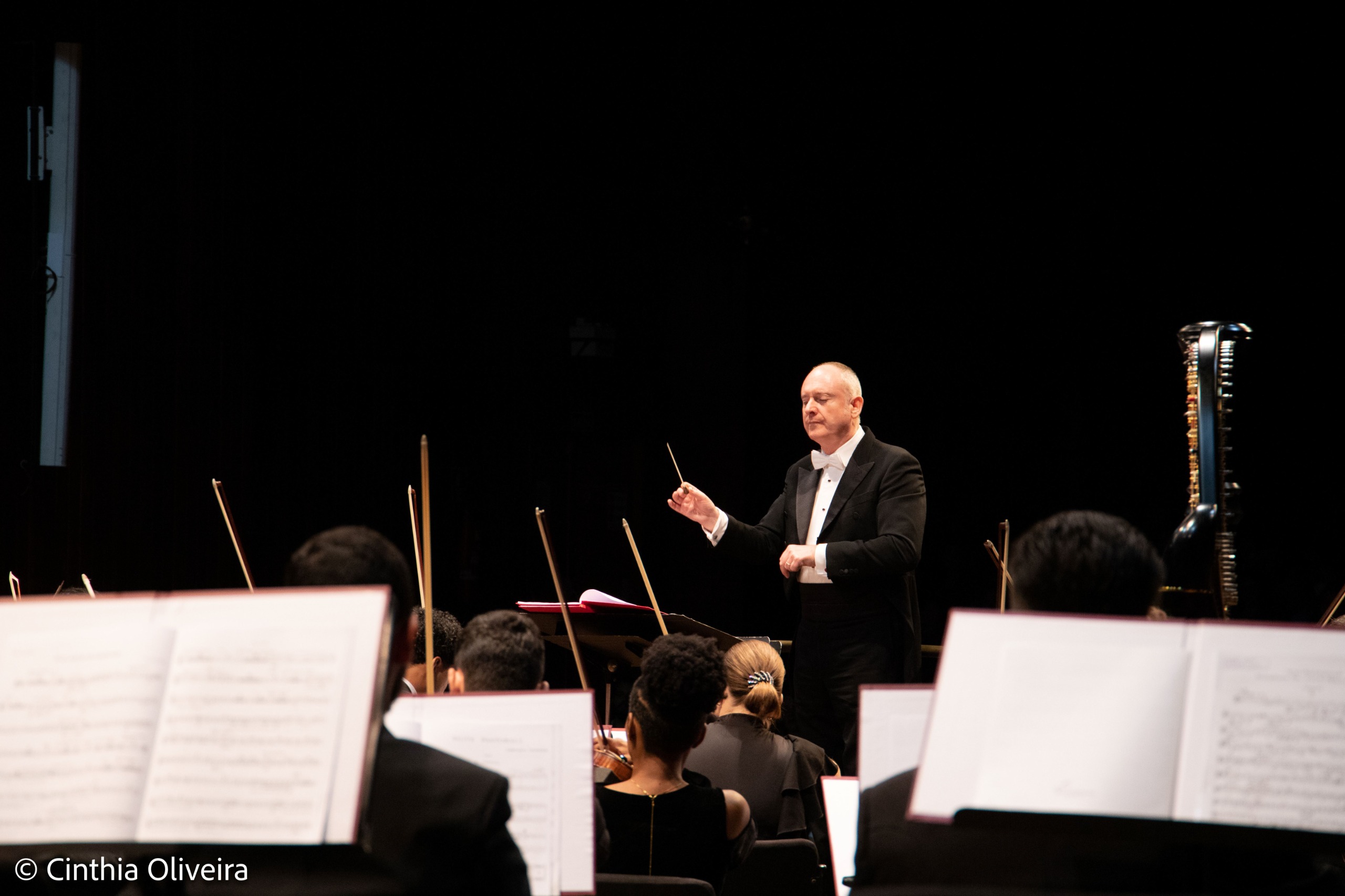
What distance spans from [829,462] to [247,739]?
2.63 m

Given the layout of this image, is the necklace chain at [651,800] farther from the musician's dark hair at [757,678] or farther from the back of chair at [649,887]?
the musician's dark hair at [757,678]

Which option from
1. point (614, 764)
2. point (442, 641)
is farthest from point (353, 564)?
point (442, 641)

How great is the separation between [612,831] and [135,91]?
3338mm

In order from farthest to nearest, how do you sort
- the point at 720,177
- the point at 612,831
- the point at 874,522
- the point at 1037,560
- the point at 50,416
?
the point at 720,177
the point at 50,416
the point at 874,522
the point at 612,831
the point at 1037,560

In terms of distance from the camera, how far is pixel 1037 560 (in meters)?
1.38

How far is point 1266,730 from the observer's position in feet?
4.09

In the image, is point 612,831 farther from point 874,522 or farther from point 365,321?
point 365,321

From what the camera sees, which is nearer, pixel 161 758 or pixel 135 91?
pixel 161 758

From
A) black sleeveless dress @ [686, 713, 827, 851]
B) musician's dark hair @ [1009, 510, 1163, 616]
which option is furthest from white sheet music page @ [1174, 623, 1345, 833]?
black sleeveless dress @ [686, 713, 827, 851]

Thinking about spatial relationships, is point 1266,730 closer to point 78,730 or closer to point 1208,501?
point 78,730

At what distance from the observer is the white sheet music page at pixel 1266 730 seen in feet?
4.04

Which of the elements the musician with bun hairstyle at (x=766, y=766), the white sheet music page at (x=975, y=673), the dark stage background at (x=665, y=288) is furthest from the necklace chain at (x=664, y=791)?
the dark stage background at (x=665, y=288)

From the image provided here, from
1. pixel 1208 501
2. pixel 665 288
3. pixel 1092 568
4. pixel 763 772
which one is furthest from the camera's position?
pixel 665 288

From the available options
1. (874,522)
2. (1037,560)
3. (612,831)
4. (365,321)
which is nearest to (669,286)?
(365,321)
